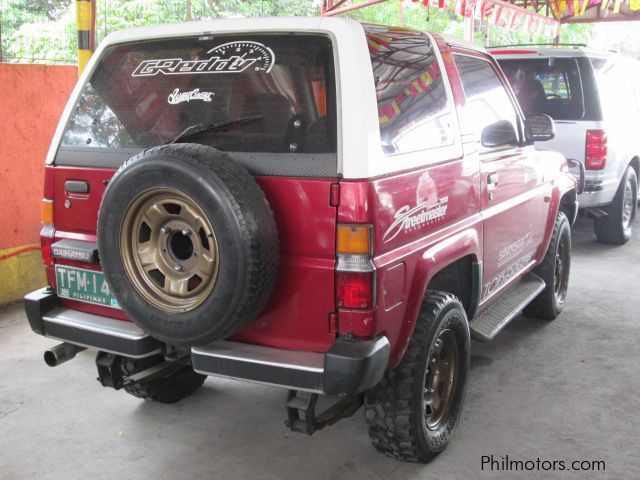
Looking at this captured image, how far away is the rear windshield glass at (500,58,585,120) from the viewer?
6.74 metres

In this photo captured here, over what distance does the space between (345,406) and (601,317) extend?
3.11 m

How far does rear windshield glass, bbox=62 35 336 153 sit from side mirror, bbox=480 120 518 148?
1.27 meters

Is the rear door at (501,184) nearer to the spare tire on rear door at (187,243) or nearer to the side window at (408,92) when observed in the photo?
the side window at (408,92)

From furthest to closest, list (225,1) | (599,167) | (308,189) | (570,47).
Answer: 1. (225,1)
2. (570,47)
3. (599,167)
4. (308,189)

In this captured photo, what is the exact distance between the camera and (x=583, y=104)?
6.70 meters

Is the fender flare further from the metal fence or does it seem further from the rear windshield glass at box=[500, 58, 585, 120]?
the rear windshield glass at box=[500, 58, 585, 120]

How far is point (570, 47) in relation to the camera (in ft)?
24.4

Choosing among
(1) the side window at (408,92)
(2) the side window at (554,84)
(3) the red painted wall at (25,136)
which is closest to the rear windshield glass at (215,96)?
(1) the side window at (408,92)

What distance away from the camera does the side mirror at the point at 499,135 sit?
12.1ft

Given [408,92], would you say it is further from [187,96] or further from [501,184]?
[501,184]

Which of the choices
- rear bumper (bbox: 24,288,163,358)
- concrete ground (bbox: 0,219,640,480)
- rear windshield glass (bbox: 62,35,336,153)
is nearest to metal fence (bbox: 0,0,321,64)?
concrete ground (bbox: 0,219,640,480)

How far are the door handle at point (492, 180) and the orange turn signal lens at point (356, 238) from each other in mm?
1322

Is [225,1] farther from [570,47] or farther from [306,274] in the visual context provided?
[306,274]

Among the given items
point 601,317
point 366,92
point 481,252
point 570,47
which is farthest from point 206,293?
point 570,47
